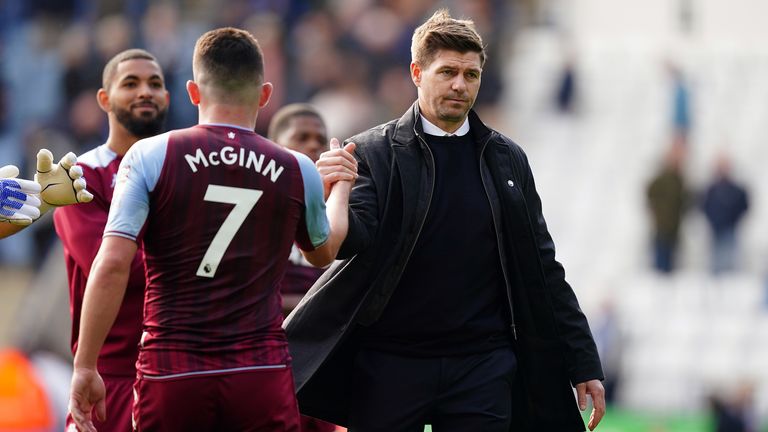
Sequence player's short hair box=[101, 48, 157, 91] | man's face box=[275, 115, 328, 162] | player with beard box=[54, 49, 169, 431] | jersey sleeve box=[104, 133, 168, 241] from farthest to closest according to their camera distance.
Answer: man's face box=[275, 115, 328, 162] → player's short hair box=[101, 48, 157, 91] → player with beard box=[54, 49, 169, 431] → jersey sleeve box=[104, 133, 168, 241]

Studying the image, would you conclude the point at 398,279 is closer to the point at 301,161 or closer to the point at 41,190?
the point at 301,161

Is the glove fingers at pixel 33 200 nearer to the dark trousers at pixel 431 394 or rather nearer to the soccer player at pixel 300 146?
the dark trousers at pixel 431 394

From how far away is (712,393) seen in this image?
16641mm

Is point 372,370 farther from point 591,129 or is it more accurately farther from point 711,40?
point 711,40

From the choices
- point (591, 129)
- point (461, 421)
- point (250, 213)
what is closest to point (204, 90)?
point (250, 213)

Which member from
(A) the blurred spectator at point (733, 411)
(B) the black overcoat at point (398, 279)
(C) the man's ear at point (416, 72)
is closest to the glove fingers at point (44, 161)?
(B) the black overcoat at point (398, 279)

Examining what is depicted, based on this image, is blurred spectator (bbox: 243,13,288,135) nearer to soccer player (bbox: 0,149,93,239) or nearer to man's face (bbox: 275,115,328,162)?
man's face (bbox: 275,115,328,162)

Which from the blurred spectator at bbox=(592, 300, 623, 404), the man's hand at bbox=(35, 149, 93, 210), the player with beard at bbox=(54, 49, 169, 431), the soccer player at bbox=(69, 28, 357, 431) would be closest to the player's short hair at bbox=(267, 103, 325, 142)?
the player with beard at bbox=(54, 49, 169, 431)

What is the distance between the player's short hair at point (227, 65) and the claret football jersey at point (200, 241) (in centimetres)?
19

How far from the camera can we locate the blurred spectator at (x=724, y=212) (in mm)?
19125

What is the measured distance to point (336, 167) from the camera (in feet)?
19.8

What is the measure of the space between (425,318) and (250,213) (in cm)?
114

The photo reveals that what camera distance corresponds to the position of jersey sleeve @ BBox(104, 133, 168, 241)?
5332 millimetres

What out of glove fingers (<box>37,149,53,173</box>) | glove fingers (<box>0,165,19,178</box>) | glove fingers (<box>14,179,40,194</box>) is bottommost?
glove fingers (<box>14,179,40,194</box>)
